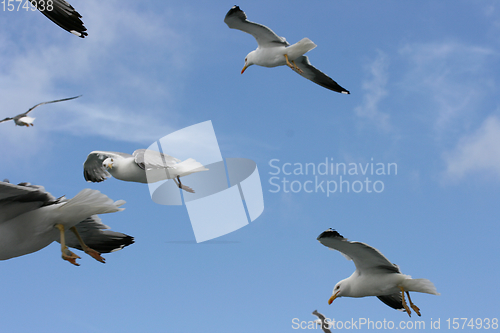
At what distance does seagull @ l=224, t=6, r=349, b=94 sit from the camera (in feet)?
24.1

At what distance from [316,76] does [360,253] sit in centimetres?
424

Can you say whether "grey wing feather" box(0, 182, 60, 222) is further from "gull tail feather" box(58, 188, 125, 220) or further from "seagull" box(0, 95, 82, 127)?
"seagull" box(0, 95, 82, 127)

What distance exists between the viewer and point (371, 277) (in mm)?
5426

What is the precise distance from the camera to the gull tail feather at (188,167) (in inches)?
240

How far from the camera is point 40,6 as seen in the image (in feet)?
15.0

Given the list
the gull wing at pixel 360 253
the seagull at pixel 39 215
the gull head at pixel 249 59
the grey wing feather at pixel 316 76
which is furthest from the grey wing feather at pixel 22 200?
the grey wing feather at pixel 316 76

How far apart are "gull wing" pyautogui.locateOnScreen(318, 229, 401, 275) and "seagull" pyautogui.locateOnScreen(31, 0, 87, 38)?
3456 mm

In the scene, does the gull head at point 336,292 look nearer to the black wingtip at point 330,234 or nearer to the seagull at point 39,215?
the black wingtip at point 330,234

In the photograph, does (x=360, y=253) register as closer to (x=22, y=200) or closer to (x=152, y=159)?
(x=152, y=159)

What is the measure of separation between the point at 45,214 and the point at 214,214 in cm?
286
